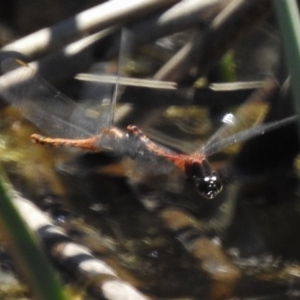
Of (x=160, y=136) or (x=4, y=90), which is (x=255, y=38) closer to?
(x=160, y=136)

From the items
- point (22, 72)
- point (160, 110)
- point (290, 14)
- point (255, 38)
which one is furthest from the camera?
point (255, 38)

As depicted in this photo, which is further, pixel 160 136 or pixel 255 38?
pixel 255 38

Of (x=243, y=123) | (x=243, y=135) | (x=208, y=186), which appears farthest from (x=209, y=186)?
(x=243, y=123)

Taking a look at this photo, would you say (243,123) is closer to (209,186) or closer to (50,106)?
(209,186)

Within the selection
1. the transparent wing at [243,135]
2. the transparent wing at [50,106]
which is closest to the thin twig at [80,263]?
the transparent wing at [50,106]

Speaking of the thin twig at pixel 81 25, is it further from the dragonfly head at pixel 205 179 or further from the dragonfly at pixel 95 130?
the dragonfly head at pixel 205 179

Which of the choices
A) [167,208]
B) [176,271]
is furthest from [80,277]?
[167,208]

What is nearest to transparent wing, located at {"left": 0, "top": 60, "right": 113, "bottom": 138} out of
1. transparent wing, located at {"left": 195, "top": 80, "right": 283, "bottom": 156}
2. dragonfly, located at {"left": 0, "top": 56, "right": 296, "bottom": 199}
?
dragonfly, located at {"left": 0, "top": 56, "right": 296, "bottom": 199}
